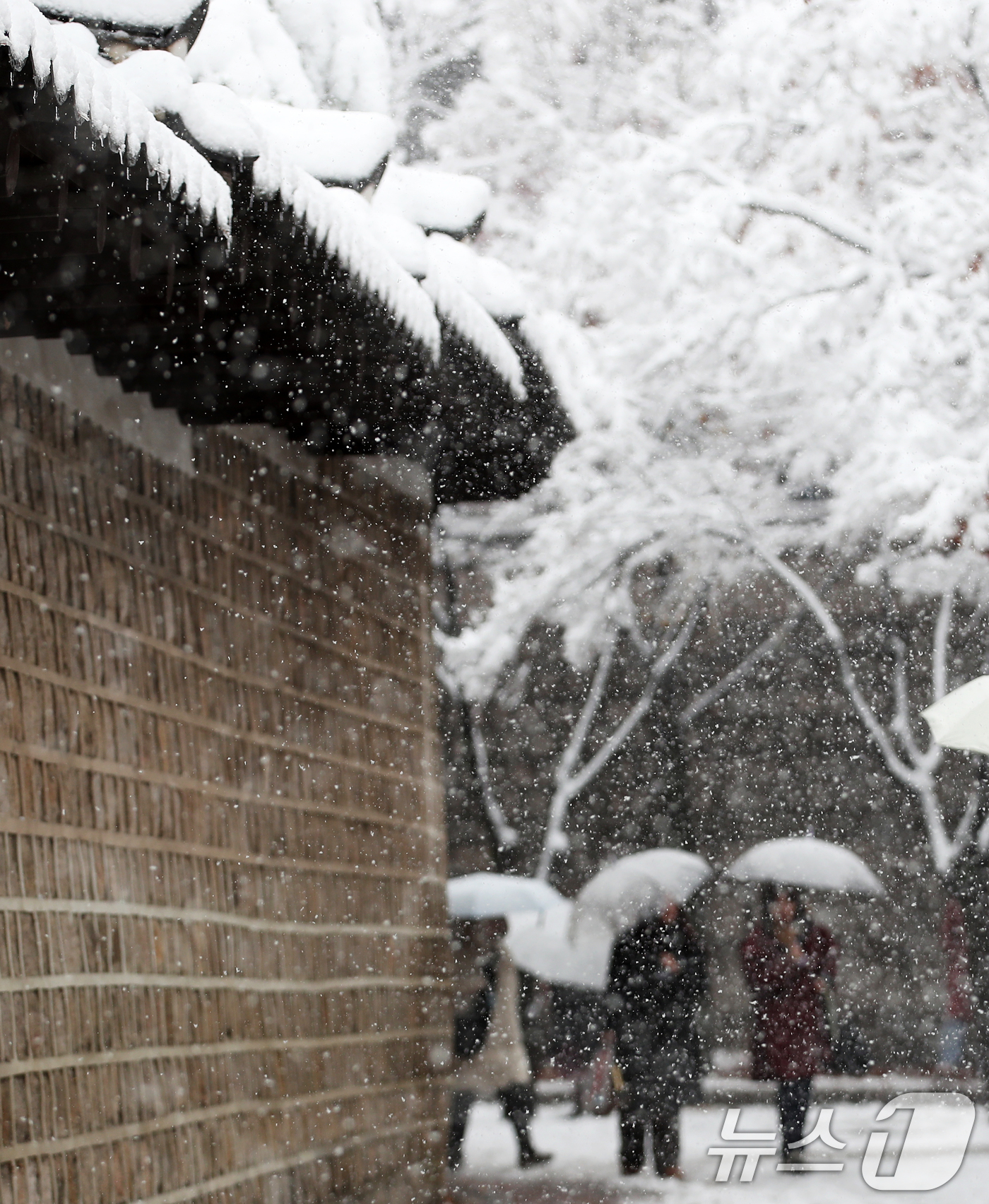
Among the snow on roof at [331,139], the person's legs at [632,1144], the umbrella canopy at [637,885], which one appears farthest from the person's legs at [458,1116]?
the snow on roof at [331,139]

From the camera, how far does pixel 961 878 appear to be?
39.5ft

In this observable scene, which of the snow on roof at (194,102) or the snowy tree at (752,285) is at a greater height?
the snowy tree at (752,285)

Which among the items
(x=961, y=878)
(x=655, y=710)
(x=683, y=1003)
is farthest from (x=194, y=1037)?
(x=655, y=710)

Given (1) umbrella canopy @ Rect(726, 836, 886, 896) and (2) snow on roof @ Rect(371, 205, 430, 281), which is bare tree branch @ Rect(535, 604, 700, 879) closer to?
(1) umbrella canopy @ Rect(726, 836, 886, 896)

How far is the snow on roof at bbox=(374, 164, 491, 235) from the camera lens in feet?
15.3

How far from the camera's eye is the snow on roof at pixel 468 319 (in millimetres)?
4320

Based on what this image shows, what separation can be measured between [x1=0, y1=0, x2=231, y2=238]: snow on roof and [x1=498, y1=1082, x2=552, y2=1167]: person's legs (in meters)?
5.96

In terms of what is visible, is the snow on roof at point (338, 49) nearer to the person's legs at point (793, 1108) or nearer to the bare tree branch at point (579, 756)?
the person's legs at point (793, 1108)

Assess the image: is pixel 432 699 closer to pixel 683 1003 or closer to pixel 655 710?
pixel 683 1003

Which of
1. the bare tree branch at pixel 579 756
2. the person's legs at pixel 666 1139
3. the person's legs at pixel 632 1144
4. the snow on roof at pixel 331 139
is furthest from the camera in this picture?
the bare tree branch at pixel 579 756

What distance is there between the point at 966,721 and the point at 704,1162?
2921 mm

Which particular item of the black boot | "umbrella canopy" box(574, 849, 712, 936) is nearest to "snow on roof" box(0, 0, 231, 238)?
the black boot

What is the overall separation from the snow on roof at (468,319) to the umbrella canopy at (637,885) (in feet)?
21.1

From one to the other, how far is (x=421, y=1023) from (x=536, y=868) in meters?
11.1
